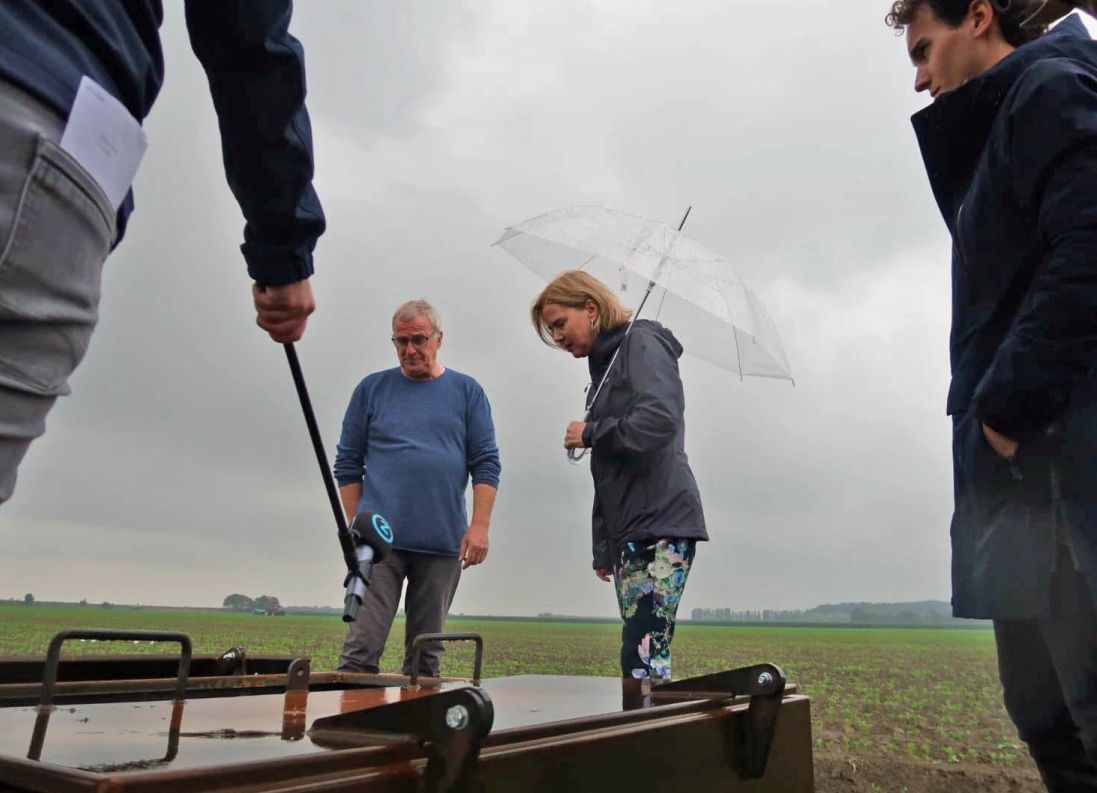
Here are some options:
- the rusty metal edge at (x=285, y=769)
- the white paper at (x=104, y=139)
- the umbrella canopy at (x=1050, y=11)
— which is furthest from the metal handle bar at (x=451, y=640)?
the umbrella canopy at (x=1050, y=11)

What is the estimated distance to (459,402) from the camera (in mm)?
4406

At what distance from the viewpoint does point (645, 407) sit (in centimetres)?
323

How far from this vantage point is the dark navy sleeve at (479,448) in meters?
4.44

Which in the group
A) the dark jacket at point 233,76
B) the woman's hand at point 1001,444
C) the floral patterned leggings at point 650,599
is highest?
the dark jacket at point 233,76

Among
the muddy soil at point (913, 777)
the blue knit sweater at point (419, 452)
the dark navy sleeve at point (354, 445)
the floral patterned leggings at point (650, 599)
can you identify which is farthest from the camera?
the muddy soil at point (913, 777)

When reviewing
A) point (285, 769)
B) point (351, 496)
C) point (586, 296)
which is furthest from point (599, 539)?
point (285, 769)

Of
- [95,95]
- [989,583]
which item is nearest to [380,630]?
[989,583]

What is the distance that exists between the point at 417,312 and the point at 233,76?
2983 mm

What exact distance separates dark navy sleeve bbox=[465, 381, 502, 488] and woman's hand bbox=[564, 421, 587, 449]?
1033 millimetres

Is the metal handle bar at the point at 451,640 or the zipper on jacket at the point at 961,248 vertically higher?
the zipper on jacket at the point at 961,248

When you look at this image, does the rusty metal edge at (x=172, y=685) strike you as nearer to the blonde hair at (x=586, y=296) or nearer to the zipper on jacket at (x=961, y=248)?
the zipper on jacket at (x=961, y=248)

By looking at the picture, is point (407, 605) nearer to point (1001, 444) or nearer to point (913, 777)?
point (1001, 444)

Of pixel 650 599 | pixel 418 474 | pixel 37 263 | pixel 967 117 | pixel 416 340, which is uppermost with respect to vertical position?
pixel 416 340

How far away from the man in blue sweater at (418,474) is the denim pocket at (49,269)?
282 cm
